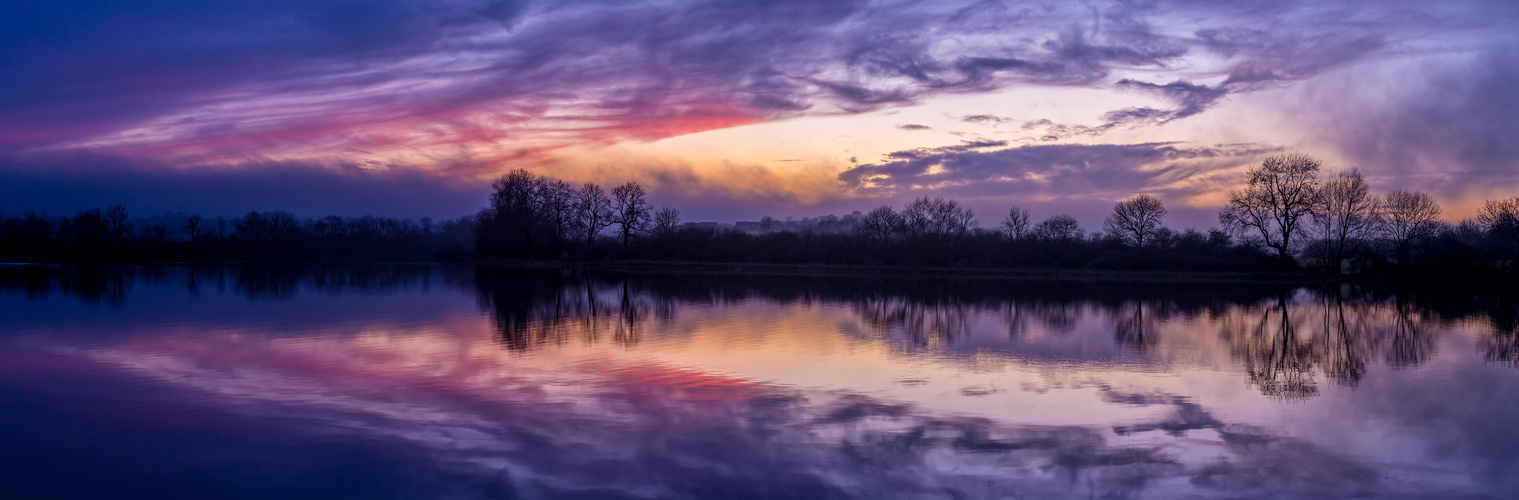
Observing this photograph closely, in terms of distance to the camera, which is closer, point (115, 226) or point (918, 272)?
point (918, 272)

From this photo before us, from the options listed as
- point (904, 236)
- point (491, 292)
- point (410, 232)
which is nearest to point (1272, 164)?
point (904, 236)

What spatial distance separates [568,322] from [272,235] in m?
87.2

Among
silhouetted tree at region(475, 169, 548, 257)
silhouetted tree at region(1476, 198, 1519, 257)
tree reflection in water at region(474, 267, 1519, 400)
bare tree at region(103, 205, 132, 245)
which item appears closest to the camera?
tree reflection in water at region(474, 267, 1519, 400)

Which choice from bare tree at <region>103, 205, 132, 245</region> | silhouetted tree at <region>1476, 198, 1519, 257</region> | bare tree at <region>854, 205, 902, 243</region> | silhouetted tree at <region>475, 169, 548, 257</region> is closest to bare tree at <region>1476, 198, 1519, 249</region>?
silhouetted tree at <region>1476, 198, 1519, 257</region>

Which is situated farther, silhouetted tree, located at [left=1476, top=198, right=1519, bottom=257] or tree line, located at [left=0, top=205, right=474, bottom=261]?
tree line, located at [left=0, top=205, right=474, bottom=261]

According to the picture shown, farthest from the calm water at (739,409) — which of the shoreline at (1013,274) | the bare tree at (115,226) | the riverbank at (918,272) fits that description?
the bare tree at (115,226)

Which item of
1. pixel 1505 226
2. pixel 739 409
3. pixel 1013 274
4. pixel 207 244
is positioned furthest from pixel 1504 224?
pixel 207 244

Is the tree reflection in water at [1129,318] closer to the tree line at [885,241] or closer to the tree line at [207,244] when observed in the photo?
the tree line at [885,241]

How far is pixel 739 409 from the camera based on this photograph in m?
8.59

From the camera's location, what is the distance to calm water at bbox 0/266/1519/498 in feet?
20.2

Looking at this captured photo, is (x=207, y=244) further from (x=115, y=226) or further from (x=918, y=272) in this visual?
(x=918, y=272)

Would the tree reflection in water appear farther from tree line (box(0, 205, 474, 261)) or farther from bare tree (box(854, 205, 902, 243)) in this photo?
tree line (box(0, 205, 474, 261))

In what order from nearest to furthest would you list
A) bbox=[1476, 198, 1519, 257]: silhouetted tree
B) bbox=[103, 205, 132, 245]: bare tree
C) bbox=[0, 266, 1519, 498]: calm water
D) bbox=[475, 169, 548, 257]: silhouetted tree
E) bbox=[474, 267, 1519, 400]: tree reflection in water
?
bbox=[0, 266, 1519, 498]: calm water < bbox=[474, 267, 1519, 400]: tree reflection in water < bbox=[1476, 198, 1519, 257]: silhouetted tree < bbox=[475, 169, 548, 257]: silhouetted tree < bbox=[103, 205, 132, 245]: bare tree

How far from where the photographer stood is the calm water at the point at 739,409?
6.16 m
